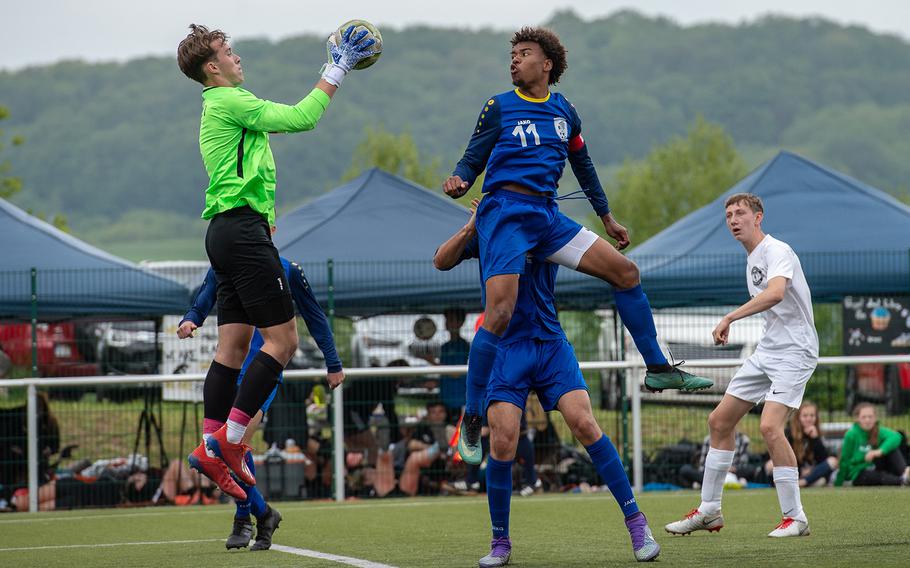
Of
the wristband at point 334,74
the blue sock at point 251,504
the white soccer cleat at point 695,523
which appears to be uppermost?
the wristband at point 334,74

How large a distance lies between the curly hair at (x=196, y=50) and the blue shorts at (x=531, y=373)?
2106 mm

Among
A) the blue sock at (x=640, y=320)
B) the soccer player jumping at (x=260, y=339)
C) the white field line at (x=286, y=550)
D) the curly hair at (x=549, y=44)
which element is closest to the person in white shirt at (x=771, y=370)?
the blue sock at (x=640, y=320)

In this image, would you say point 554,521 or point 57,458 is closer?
point 554,521

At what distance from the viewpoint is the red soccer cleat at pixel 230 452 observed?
702 centimetres

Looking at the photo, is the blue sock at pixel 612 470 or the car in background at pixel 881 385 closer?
the blue sock at pixel 612 470

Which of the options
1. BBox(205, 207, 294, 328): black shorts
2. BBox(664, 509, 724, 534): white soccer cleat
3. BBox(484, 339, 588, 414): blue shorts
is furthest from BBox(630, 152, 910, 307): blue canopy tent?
BBox(205, 207, 294, 328): black shorts

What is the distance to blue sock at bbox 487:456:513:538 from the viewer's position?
6629mm

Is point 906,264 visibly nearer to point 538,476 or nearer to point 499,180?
point 538,476

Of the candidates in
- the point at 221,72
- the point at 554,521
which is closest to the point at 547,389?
the point at 221,72

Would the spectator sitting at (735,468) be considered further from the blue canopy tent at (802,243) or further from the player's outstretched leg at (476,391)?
the player's outstretched leg at (476,391)

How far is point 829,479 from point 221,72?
8446 millimetres

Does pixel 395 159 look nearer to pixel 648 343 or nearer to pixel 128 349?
pixel 128 349

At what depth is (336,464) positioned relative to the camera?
13.2 metres

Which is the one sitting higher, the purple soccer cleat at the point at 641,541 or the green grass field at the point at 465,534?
the purple soccer cleat at the point at 641,541
